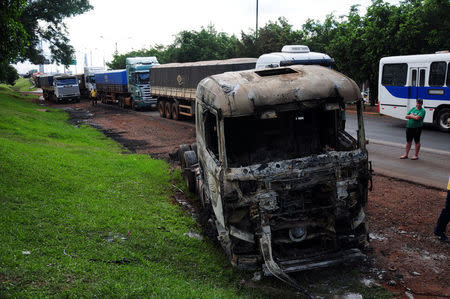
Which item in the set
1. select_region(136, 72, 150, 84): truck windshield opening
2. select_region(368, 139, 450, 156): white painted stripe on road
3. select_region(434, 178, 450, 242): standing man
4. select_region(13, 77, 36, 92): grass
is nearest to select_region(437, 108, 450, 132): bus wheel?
select_region(368, 139, 450, 156): white painted stripe on road

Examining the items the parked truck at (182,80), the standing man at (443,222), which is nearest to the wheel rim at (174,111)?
the parked truck at (182,80)

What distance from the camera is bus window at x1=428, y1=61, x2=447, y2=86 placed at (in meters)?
16.1

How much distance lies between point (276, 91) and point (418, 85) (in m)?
13.4

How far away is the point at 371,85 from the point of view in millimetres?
27016

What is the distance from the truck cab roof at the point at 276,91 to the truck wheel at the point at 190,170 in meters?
3.57

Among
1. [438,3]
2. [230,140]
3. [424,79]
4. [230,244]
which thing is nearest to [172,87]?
[424,79]

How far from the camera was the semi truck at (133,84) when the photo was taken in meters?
29.9

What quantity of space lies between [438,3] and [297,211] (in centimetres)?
1957

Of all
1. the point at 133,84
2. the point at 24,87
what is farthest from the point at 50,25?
the point at 24,87

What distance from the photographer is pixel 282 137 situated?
7211 millimetres

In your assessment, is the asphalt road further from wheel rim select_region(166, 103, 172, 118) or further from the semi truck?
the semi truck

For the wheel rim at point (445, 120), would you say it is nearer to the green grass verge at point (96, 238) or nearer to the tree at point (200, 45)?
the green grass verge at point (96, 238)

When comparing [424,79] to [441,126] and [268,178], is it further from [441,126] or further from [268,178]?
[268,178]

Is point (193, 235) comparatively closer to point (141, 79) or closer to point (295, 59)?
point (295, 59)
